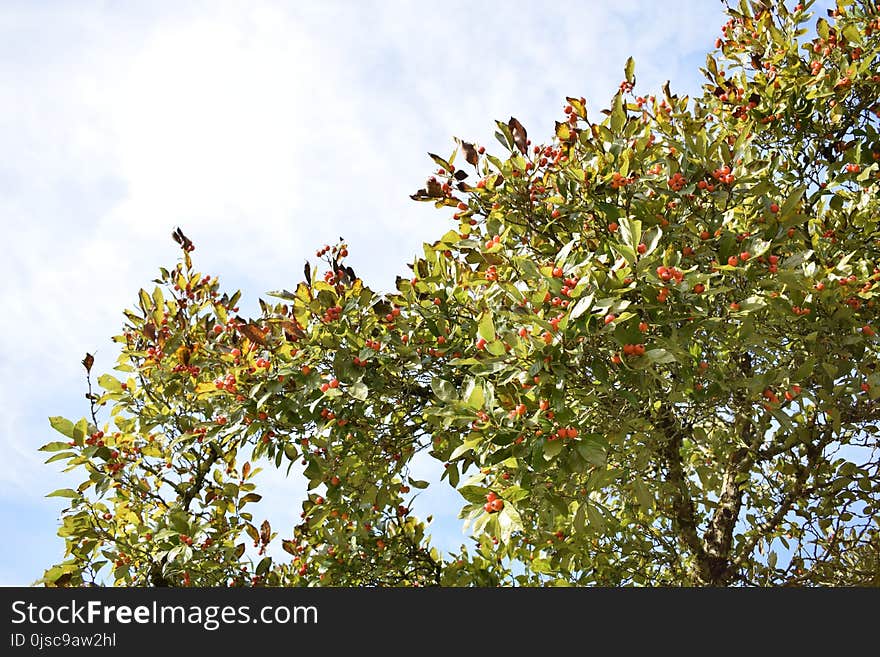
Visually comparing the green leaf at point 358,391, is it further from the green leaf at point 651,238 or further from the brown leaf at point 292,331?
the green leaf at point 651,238

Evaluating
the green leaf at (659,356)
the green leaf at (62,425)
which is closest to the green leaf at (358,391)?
the green leaf at (659,356)

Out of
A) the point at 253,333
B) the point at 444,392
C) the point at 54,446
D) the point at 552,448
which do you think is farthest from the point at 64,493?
the point at 552,448

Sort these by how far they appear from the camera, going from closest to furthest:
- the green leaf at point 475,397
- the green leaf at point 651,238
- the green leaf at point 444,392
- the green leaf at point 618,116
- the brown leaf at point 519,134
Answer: the green leaf at point 475,397
the green leaf at point 651,238
the green leaf at point 444,392
the green leaf at point 618,116
the brown leaf at point 519,134

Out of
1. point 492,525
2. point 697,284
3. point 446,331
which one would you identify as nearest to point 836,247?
point 697,284

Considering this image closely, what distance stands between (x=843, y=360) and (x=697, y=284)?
1.71m

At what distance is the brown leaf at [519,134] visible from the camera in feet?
16.2

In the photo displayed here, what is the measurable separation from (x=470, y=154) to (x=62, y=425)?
11.2 feet

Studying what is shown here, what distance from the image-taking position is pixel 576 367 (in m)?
3.76

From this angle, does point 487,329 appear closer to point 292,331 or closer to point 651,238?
point 651,238

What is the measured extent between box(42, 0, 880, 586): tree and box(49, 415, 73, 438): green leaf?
0.05 feet

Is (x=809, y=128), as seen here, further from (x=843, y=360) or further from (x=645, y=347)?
(x=645, y=347)

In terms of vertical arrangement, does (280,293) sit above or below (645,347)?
above

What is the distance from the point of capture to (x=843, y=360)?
510 centimetres

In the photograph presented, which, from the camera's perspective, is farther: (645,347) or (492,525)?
(645,347)
